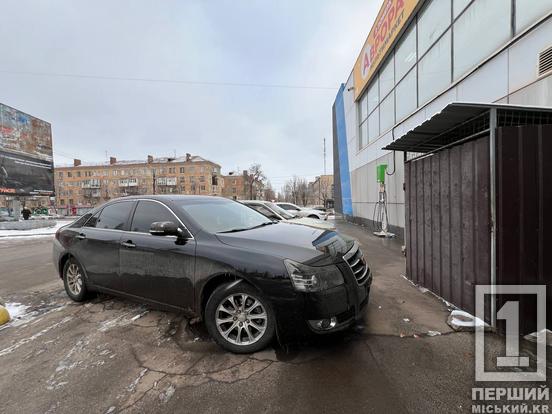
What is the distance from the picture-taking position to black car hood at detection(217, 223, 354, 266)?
2895 mm

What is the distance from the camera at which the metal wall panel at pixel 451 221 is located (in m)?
3.46

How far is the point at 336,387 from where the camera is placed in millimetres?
2434

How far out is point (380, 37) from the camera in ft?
43.9

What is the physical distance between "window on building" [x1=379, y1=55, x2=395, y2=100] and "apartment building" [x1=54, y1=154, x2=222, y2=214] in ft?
217

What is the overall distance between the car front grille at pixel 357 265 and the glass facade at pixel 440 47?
5.60m

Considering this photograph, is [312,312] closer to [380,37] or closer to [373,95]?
[380,37]

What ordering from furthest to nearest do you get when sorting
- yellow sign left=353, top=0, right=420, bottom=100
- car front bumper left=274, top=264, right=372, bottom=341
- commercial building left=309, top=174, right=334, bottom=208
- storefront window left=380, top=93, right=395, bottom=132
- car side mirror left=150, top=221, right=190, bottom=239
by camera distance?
commercial building left=309, top=174, right=334, bottom=208
storefront window left=380, top=93, right=395, bottom=132
yellow sign left=353, top=0, right=420, bottom=100
car side mirror left=150, top=221, right=190, bottom=239
car front bumper left=274, top=264, right=372, bottom=341

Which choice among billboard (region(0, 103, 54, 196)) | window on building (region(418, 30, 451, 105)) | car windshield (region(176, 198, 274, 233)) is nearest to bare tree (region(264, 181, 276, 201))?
billboard (region(0, 103, 54, 196))

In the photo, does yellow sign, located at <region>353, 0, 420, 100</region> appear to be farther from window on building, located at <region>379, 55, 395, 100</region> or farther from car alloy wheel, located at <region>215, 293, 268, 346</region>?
car alloy wheel, located at <region>215, 293, 268, 346</region>

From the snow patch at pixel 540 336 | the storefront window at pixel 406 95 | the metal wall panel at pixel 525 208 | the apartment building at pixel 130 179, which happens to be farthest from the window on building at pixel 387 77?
the apartment building at pixel 130 179

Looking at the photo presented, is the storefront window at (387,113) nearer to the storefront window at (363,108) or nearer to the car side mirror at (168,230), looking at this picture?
the storefront window at (363,108)

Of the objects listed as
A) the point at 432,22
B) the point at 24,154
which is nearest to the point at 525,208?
the point at 432,22

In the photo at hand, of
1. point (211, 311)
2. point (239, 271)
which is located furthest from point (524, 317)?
point (211, 311)

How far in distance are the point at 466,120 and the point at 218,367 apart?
4.19 m
